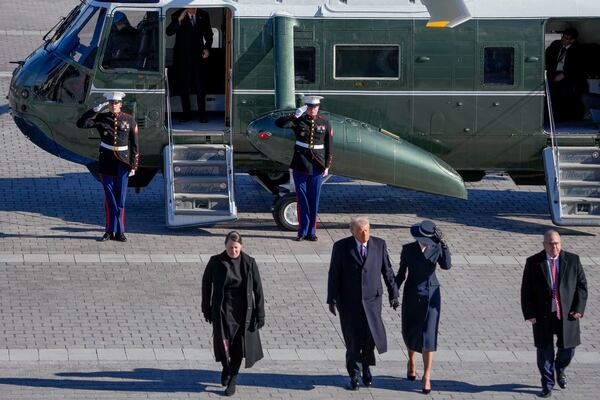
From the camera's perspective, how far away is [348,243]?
11.8m

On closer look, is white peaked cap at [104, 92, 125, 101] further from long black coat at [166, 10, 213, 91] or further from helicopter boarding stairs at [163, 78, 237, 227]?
long black coat at [166, 10, 213, 91]

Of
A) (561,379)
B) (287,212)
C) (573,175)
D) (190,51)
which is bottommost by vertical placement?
(561,379)

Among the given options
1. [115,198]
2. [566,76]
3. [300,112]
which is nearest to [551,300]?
[300,112]

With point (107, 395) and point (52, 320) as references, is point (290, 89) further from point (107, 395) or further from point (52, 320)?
point (107, 395)

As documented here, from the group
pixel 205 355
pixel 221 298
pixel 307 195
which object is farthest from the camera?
pixel 307 195

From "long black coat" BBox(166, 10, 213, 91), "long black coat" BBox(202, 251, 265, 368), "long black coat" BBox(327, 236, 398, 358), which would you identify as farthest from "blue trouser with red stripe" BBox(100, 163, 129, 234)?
"long black coat" BBox(327, 236, 398, 358)

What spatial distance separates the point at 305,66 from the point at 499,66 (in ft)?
8.27

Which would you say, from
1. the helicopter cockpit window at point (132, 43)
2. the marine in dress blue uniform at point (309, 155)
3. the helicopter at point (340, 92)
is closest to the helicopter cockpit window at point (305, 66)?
the helicopter at point (340, 92)

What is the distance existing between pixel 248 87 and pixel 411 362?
6.56 m

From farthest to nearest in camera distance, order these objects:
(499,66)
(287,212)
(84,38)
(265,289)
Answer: (499,66) → (84,38) → (287,212) → (265,289)

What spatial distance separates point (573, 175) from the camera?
17.9 m

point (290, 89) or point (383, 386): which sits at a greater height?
point (290, 89)

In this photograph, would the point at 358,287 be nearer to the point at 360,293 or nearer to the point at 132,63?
the point at 360,293

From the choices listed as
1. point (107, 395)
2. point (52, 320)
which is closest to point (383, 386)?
point (107, 395)
